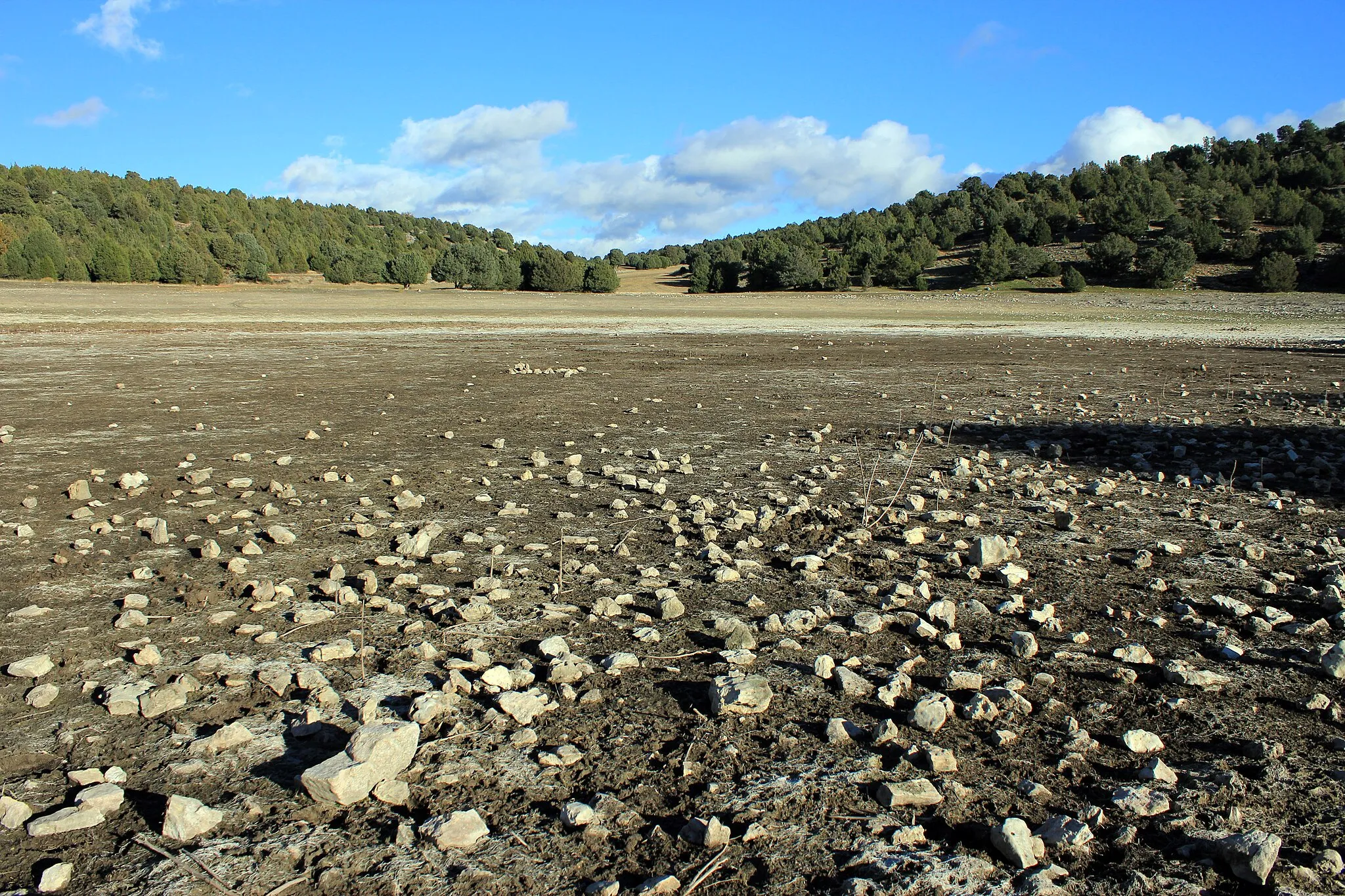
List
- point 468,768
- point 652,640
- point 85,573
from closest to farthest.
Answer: point 468,768 → point 652,640 → point 85,573

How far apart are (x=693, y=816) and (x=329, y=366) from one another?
59.0ft

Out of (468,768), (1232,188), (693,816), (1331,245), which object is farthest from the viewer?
(1232,188)

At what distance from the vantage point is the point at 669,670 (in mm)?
3902

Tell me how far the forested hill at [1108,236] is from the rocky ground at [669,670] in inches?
2734

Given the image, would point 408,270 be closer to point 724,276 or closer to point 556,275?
point 556,275

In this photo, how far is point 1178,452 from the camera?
9.14 metres

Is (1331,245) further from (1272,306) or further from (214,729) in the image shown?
(214,729)

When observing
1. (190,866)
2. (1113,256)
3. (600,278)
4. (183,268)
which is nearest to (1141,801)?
(190,866)

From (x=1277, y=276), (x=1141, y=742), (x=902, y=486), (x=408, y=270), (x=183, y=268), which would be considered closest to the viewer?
(x=1141, y=742)

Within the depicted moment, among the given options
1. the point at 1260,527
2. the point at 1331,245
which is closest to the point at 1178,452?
the point at 1260,527

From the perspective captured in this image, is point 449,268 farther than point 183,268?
Yes

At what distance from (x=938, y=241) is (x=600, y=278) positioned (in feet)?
133

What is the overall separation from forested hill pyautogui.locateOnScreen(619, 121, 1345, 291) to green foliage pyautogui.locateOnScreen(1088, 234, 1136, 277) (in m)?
0.11

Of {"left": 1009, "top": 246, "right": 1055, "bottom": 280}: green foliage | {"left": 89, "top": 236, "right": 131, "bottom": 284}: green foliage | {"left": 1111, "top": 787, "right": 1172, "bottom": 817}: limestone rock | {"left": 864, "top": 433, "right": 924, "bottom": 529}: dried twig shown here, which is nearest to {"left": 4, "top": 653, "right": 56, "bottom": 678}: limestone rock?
{"left": 1111, "top": 787, "right": 1172, "bottom": 817}: limestone rock
